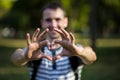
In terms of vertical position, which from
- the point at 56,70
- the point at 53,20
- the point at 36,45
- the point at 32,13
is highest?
the point at 32,13

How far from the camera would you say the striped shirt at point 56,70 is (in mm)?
4590

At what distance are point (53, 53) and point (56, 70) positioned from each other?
0.19 meters

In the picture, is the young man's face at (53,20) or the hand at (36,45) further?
the young man's face at (53,20)

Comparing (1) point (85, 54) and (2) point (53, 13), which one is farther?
(2) point (53, 13)

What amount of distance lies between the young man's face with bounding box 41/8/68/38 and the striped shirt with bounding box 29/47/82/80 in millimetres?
232

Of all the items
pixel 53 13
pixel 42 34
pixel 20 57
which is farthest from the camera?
pixel 53 13

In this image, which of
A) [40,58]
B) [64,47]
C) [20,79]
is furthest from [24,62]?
[20,79]

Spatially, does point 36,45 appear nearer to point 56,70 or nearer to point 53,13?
point 56,70

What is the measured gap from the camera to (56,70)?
460 centimetres

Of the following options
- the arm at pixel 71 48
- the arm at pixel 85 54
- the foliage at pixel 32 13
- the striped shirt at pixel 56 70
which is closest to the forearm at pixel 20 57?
the striped shirt at pixel 56 70

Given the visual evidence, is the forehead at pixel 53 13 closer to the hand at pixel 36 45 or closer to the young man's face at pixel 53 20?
the young man's face at pixel 53 20

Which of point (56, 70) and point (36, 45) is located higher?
point (36, 45)

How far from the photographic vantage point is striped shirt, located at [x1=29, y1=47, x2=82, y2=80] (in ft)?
15.1

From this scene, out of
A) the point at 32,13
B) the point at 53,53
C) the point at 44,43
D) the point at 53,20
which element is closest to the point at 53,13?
the point at 53,20
